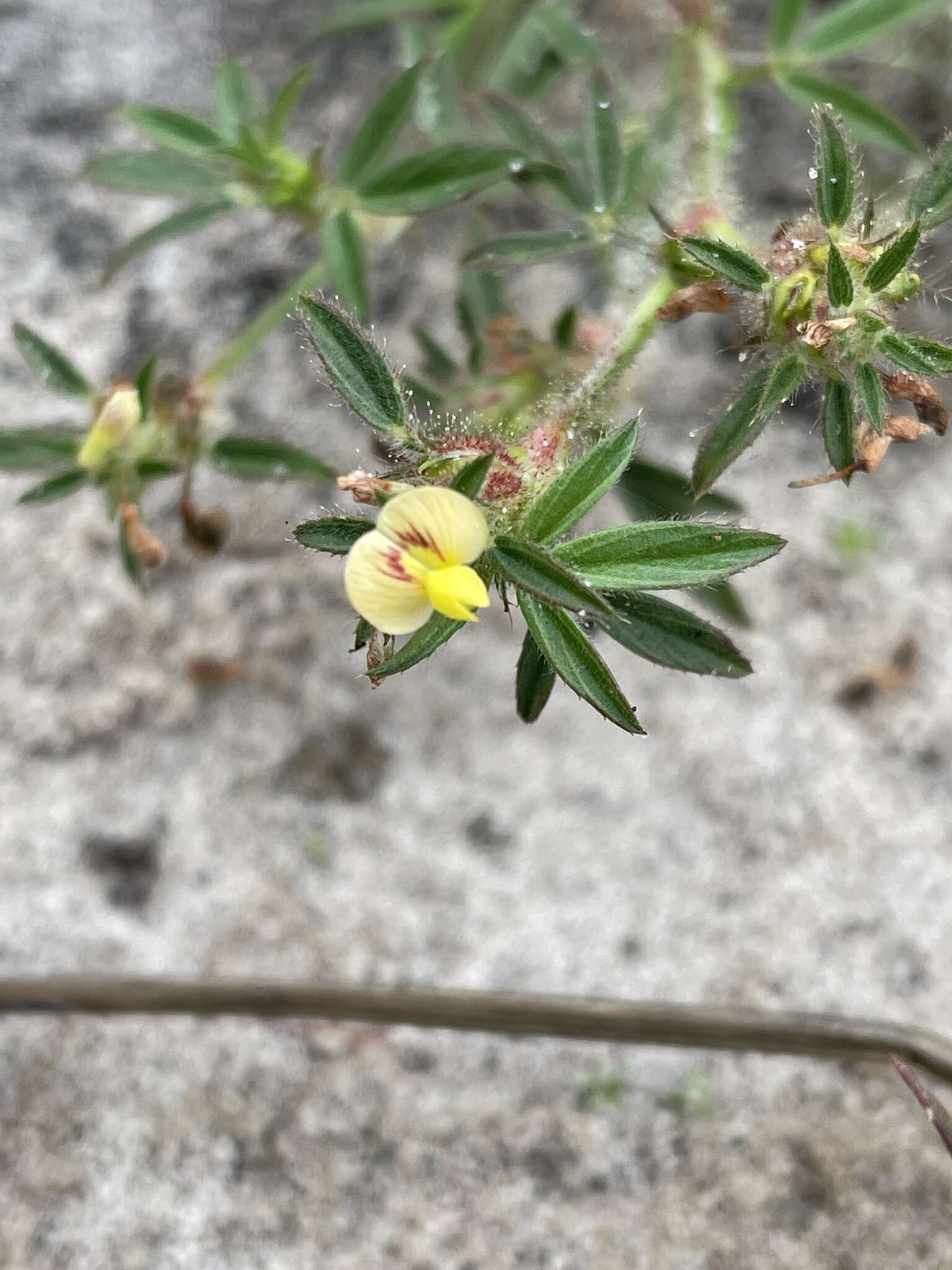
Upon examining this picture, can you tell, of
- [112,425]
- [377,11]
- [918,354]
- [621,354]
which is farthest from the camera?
[377,11]

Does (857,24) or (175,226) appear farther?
(857,24)

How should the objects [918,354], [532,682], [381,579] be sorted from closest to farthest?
[381,579], [918,354], [532,682]

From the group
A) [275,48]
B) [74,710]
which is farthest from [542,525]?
[275,48]

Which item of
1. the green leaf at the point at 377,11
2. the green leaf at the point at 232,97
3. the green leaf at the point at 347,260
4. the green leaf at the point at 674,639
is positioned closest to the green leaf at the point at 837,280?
the green leaf at the point at 674,639

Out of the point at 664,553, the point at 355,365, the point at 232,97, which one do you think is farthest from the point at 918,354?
the point at 232,97

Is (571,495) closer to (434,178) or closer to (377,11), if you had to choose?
(434,178)

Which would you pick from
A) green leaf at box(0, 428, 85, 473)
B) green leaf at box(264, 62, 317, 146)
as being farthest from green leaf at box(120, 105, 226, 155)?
green leaf at box(0, 428, 85, 473)

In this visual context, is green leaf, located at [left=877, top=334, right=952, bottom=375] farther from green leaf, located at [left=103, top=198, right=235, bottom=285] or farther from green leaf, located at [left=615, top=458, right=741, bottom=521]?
green leaf, located at [left=103, top=198, right=235, bottom=285]

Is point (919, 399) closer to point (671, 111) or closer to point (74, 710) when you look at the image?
point (671, 111)
